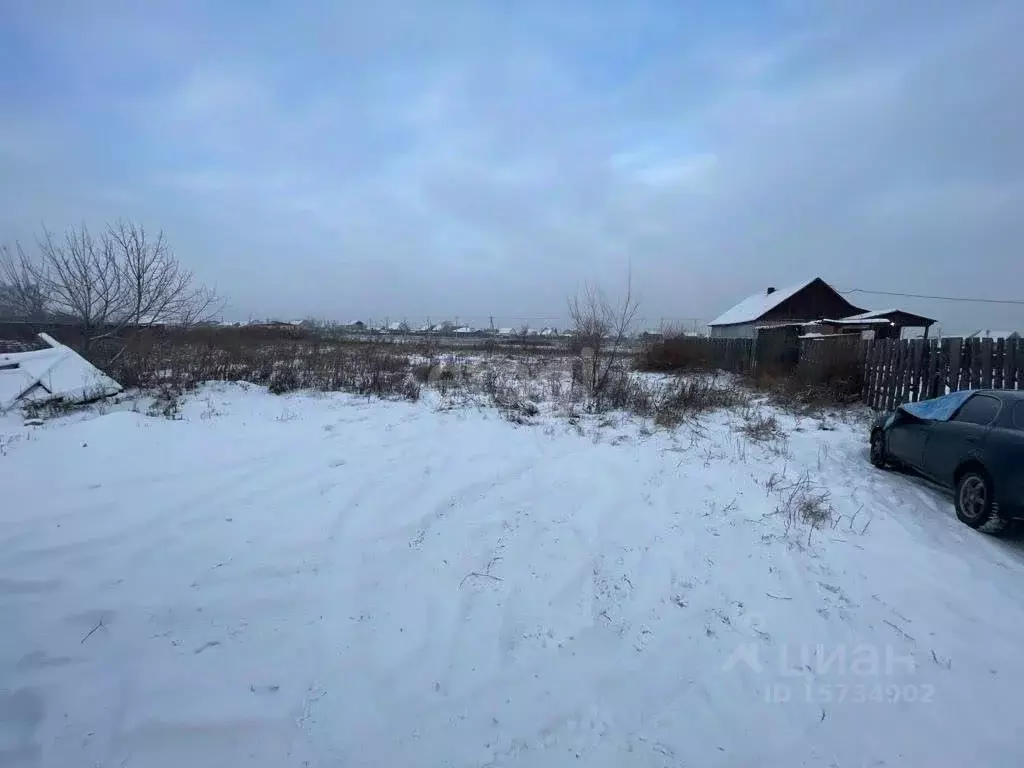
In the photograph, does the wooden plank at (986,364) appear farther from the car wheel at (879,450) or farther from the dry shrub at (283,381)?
the dry shrub at (283,381)

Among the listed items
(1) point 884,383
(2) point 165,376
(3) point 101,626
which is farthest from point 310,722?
(1) point 884,383

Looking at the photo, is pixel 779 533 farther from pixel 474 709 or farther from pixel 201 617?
pixel 201 617

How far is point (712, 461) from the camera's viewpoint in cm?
623

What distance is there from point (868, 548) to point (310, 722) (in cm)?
468

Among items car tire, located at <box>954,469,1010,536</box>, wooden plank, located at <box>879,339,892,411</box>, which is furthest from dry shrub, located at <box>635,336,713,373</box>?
car tire, located at <box>954,469,1010,536</box>

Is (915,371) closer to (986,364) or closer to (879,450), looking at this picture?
(986,364)

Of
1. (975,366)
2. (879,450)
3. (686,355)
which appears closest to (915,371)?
(975,366)

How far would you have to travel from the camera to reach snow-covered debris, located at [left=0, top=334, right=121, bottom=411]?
297 inches

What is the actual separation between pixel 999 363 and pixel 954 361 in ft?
2.32

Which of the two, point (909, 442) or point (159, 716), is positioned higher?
point (909, 442)

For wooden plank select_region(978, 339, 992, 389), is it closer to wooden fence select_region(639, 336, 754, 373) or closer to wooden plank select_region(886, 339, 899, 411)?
wooden plank select_region(886, 339, 899, 411)

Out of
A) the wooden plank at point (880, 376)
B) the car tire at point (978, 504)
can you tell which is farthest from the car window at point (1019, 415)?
the wooden plank at point (880, 376)

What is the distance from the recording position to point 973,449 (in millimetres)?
4906

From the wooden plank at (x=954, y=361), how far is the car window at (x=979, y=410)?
156 inches
